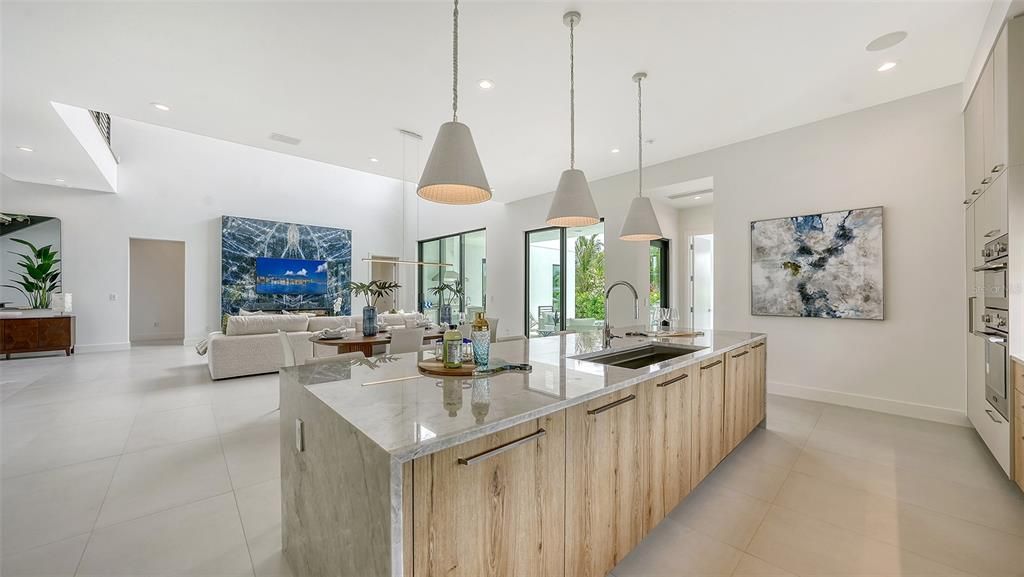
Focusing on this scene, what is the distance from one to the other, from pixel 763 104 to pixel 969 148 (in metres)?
1.52

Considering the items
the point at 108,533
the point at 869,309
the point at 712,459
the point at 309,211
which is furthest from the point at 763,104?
the point at 309,211

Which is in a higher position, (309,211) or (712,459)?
(309,211)

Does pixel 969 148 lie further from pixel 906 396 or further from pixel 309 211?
pixel 309 211

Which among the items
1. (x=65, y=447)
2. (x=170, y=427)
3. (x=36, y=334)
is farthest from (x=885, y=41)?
(x=36, y=334)

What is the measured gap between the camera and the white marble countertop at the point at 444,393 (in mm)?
991

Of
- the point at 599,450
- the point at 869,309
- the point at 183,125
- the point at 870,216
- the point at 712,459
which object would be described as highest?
the point at 183,125

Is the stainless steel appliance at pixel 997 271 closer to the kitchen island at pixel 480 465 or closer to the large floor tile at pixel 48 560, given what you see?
the kitchen island at pixel 480 465

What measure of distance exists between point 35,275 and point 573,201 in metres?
9.33

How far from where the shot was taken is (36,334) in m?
6.27

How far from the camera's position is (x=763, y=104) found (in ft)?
12.1

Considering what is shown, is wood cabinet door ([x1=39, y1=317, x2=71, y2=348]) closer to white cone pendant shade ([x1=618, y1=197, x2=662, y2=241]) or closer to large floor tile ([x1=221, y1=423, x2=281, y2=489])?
large floor tile ([x1=221, y1=423, x2=281, y2=489])

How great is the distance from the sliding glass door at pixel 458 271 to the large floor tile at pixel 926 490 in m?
5.93

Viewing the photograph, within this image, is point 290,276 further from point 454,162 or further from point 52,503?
point 454,162

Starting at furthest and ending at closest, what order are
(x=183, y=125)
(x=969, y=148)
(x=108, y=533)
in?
(x=183, y=125), (x=969, y=148), (x=108, y=533)
